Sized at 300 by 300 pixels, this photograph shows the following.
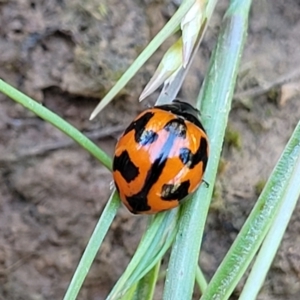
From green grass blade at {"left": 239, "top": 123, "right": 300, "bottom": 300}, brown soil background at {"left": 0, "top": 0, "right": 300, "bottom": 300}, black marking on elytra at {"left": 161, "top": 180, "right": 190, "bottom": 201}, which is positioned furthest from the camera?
brown soil background at {"left": 0, "top": 0, "right": 300, "bottom": 300}

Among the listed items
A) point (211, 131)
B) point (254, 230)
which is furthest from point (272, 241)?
point (211, 131)

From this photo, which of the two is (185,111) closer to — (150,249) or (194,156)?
(194,156)

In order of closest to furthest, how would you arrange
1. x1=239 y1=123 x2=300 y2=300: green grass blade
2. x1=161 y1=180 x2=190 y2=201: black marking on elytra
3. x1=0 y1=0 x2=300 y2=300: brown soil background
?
x1=239 y1=123 x2=300 y2=300: green grass blade
x1=161 y1=180 x2=190 y2=201: black marking on elytra
x1=0 y1=0 x2=300 y2=300: brown soil background

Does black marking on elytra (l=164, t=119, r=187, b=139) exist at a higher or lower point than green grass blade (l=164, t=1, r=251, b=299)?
lower

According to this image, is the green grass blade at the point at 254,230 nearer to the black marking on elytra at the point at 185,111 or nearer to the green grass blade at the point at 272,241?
the green grass blade at the point at 272,241

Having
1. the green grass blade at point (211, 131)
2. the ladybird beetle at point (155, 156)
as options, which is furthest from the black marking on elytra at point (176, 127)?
the green grass blade at point (211, 131)

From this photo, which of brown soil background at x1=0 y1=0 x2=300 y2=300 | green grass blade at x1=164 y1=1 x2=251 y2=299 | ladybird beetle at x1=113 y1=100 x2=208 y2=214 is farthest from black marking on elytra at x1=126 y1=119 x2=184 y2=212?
brown soil background at x1=0 y1=0 x2=300 y2=300

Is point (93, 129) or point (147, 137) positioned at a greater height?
point (147, 137)

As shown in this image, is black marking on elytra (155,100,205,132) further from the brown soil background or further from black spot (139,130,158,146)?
the brown soil background
